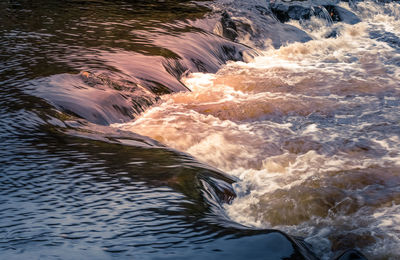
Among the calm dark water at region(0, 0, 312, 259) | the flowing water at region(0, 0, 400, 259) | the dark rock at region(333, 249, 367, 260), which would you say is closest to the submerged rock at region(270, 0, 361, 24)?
the flowing water at region(0, 0, 400, 259)

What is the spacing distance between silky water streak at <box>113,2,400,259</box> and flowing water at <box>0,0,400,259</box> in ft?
0.07

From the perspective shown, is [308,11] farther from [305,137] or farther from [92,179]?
[92,179]

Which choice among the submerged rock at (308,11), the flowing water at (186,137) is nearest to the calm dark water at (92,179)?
the flowing water at (186,137)

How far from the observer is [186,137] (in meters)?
5.60

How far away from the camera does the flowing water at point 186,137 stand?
9.12 feet

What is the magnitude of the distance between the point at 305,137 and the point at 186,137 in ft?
4.40

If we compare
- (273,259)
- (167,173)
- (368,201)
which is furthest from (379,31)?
(273,259)

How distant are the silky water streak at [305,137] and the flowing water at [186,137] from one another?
2 cm

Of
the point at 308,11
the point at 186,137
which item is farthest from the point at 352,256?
the point at 308,11

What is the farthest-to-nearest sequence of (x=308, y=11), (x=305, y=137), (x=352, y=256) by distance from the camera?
1. (x=308, y=11)
2. (x=305, y=137)
3. (x=352, y=256)

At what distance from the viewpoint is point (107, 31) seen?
26.7ft

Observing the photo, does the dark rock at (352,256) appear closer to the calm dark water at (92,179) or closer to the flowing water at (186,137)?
the flowing water at (186,137)

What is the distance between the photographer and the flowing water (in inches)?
109

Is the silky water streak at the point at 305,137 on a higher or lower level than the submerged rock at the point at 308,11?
lower
